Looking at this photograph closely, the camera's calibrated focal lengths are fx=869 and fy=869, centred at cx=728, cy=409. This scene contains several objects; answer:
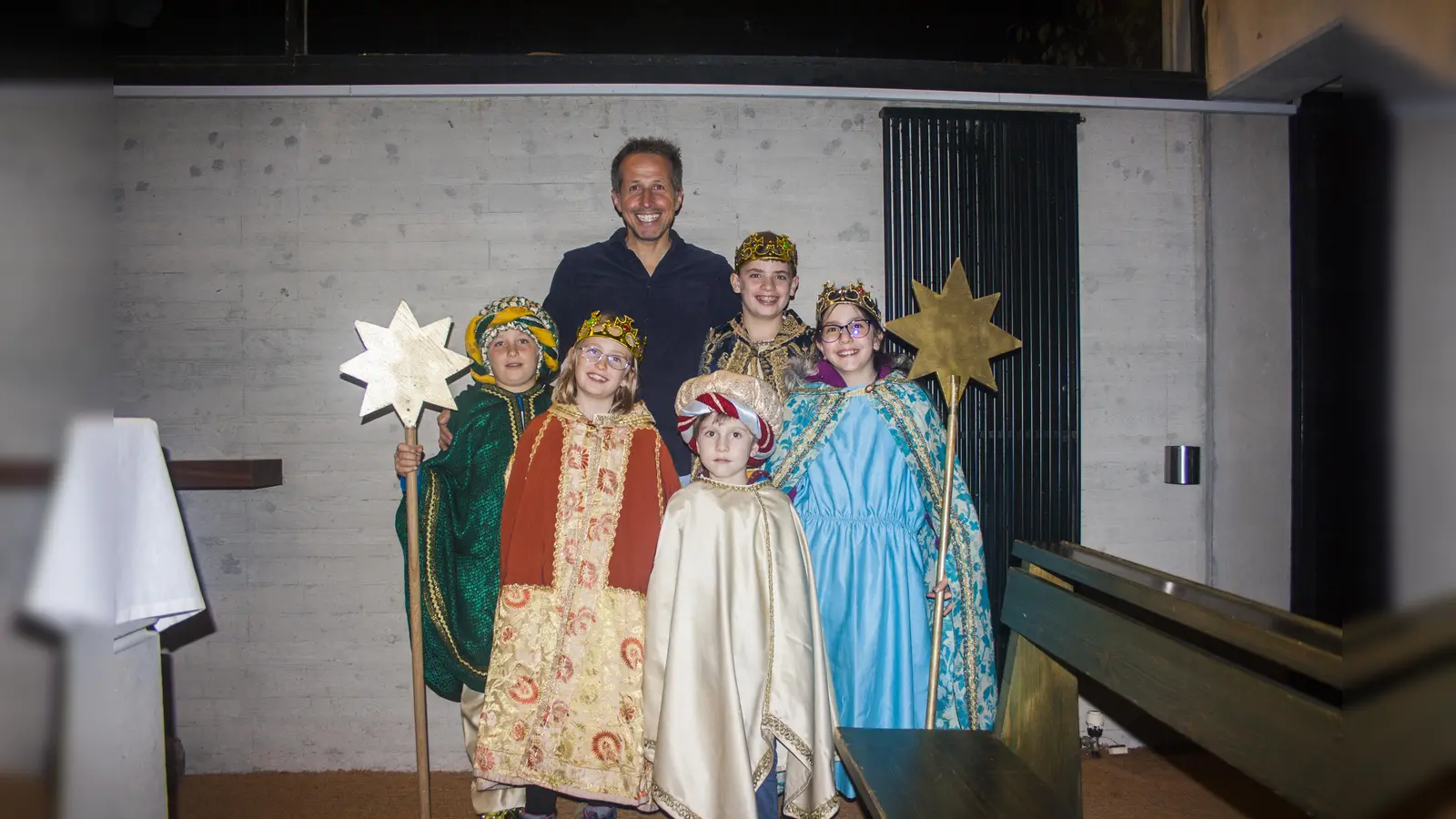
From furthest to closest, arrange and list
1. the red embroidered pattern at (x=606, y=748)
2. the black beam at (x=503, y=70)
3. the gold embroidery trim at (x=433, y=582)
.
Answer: the black beam at (x=503, y=70) → the gold embroidery trim at (x=433, y=582) → the red embroidered pattern at (x=606, y=748)

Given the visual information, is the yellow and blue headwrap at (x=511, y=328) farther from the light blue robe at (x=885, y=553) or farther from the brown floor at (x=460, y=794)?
the brown floor at (x=460, y=794)

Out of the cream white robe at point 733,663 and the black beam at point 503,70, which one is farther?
the black beam at point 503,70

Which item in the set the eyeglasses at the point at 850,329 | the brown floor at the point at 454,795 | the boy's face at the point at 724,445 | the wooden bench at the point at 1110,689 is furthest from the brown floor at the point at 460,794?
the eyeglasses at the point at 850,329

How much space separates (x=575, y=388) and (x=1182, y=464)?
292 cm

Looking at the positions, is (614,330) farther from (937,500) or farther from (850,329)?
(937,500)

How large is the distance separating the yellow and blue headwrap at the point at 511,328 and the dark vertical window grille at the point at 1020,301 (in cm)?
180

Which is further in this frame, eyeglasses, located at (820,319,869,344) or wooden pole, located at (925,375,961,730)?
eyeglasses, located at (820,319,869,344)

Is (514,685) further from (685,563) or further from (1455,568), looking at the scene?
(1455,568)

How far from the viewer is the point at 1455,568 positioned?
1.91 feet

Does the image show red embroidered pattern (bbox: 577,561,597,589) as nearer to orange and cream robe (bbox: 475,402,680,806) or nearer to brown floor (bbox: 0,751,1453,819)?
orange and cream robe (bbox: 475,402,680,806)

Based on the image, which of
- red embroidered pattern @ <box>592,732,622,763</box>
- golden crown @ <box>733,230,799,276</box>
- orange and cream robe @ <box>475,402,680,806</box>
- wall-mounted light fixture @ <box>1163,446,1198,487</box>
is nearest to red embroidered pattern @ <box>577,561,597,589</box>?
orange and cream robe @ <box>475,402,680,806</box>

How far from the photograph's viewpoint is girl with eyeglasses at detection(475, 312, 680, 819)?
9.52ft

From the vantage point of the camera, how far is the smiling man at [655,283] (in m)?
3.60

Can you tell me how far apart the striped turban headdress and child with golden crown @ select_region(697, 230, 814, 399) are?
0.37 m
